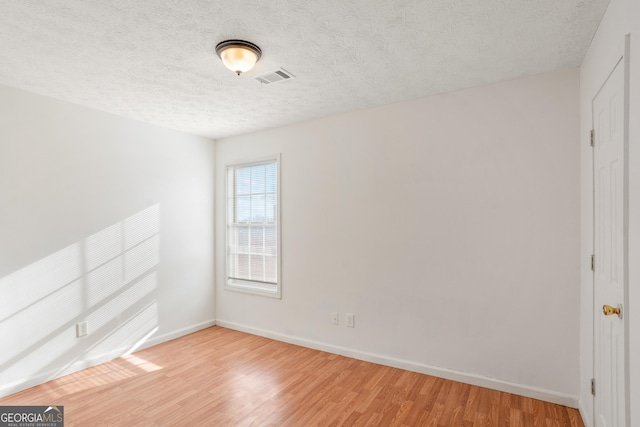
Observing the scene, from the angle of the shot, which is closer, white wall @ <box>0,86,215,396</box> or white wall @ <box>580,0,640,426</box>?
white wall @ <box>580,0,640,426</box>

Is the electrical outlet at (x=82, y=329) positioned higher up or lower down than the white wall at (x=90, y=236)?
lower down

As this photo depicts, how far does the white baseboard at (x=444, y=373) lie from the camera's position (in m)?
2.57

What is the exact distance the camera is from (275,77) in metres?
2.71

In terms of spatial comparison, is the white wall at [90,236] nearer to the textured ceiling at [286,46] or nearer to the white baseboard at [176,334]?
the white baseboard at [176,334]

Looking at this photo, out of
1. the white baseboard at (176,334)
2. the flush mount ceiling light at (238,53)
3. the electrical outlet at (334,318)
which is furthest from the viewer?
the white baseboard at (176,334)

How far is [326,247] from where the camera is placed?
3.74m

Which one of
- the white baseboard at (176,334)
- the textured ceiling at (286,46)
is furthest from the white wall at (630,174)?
the white baseboard at (176,334)

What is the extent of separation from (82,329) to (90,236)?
0.94 metres

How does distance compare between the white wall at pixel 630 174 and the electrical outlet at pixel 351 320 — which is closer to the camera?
the white wall at pixel 630 174

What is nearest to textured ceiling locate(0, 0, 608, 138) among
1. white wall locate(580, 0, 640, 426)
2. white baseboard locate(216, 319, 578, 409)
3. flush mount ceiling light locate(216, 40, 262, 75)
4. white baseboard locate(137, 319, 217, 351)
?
flush mount ceiling light locate(216, 40, 262, 75)

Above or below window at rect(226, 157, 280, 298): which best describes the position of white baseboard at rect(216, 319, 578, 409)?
below

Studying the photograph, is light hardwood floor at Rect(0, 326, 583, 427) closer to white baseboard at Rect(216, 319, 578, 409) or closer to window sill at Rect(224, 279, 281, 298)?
white baseboard at Rect(216, 319, 578, 409)

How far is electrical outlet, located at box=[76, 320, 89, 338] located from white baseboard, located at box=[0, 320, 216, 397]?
0.86ft

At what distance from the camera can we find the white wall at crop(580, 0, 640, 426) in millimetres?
1390
